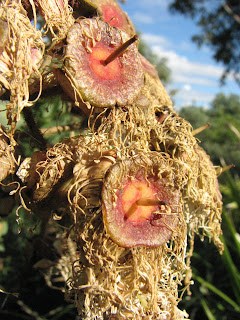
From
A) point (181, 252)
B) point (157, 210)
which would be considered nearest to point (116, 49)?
point (157, 210)

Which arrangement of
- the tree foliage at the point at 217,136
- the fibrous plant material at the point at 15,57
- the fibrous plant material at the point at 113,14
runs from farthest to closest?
the tree foliage at the point at 217,136, the fibrous plant material at the point at 113,14, the fibrous plant material at the point at 15,57

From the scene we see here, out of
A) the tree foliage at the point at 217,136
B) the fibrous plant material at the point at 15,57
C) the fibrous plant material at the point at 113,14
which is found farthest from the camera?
the tree foliage at the point at 217,136

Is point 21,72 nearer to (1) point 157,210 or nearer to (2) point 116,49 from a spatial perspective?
(2) point 116,49

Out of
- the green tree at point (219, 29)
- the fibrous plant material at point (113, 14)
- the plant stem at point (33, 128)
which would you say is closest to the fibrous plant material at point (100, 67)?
the fibrous plant material at point (113, 14)

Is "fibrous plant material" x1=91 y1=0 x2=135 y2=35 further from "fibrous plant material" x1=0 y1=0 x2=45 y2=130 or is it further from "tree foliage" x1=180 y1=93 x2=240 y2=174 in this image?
"tree foliage" x1=180 y1=93 x2=240 y2=174

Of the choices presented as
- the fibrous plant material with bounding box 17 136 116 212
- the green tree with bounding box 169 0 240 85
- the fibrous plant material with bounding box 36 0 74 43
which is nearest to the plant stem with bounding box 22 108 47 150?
the fibrous plant material with bounding box 17 136 116 212

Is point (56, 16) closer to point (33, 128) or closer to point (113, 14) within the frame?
point (113, 14)

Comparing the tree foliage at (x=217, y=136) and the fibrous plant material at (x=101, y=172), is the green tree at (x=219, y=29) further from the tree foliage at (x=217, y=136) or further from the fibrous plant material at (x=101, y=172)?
the fibrous plant material at (x=101, y=172)
